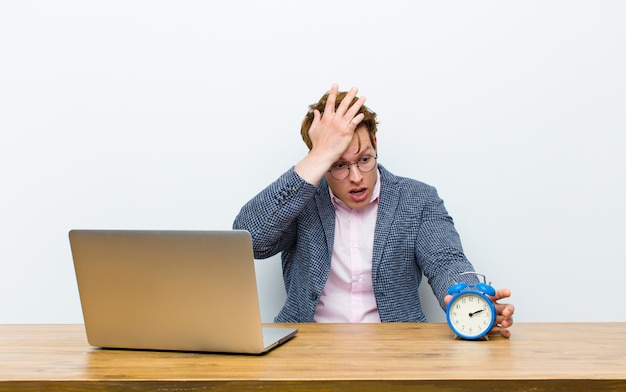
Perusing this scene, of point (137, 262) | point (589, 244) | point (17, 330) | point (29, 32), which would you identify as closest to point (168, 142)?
point (29, 32)

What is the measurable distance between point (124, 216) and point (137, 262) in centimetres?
128

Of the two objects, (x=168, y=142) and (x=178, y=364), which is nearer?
(x=178, y=364)

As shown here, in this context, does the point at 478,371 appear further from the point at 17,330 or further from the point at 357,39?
the point at 357,39

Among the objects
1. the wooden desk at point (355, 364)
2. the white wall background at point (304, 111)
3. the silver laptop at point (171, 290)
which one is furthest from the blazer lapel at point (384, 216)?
the silver laptop at point (171, 290)

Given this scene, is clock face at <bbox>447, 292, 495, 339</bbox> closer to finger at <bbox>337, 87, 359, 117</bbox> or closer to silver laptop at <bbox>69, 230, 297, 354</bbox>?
silver laptop at <bbox>69, 230, 297, 354</bbox>

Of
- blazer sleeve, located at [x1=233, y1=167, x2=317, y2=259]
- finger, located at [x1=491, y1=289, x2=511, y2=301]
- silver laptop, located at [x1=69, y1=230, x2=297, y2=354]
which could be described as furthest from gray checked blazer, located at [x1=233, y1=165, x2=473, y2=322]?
silver laptop, located at [x1=69, y1=230, x2=297, y2=354]

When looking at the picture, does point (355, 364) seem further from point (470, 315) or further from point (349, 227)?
point (349, 227)

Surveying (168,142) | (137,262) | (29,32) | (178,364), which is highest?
(29,32)

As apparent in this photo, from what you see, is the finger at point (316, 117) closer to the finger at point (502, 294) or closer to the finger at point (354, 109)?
the finger at point (354, 109)

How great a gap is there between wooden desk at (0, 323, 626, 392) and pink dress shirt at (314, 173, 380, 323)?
0.57m

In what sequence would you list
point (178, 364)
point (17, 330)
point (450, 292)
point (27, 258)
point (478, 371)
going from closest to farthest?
point (478, 371), point (178, 364), point (450, 292), point (17, 330), point (27, 258)

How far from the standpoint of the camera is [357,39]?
266 centimetres

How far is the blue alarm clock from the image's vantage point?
1653mm

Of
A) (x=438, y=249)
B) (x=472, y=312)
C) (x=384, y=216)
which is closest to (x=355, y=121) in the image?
(x=384, y=216)
